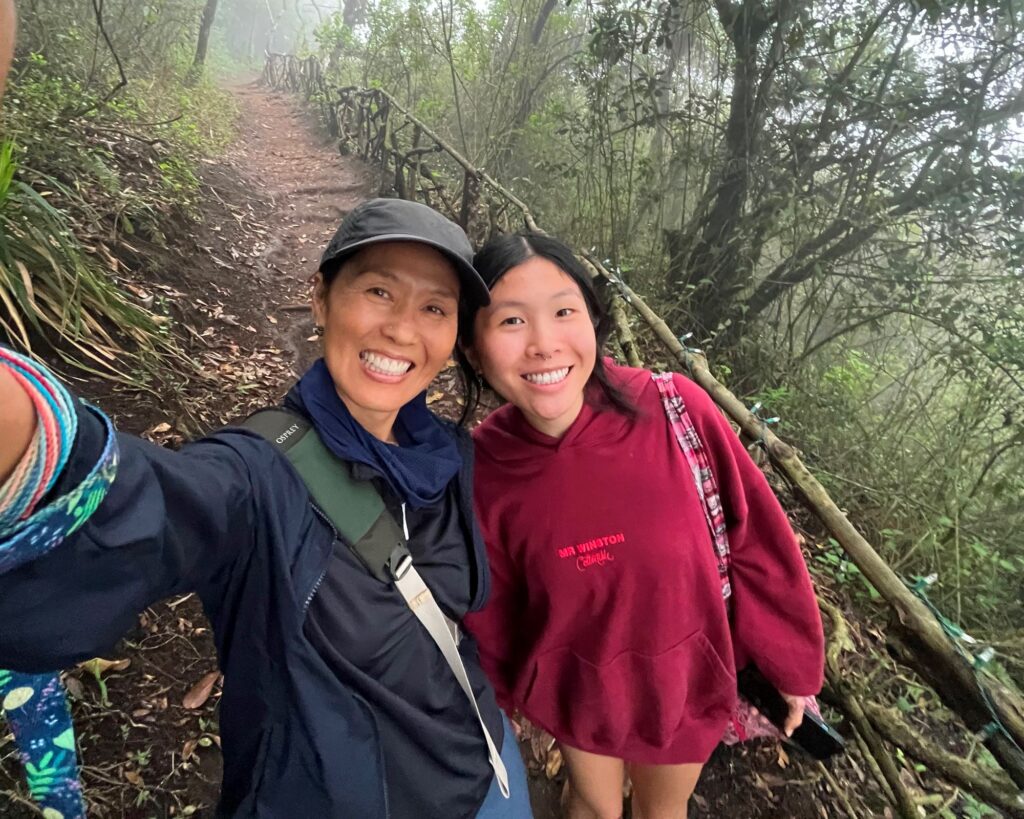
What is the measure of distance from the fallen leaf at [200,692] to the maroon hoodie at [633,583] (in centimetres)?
140

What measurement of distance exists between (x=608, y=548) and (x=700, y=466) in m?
0.38

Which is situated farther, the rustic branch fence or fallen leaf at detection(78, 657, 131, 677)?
fallen leaf at detection(78, 657, 131, 677)

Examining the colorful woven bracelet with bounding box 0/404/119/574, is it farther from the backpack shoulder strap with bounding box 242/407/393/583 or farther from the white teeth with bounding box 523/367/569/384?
the white teeth with bounding box 523/367/569/384

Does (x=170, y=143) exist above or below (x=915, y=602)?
above

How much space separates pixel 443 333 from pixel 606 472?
62 cm

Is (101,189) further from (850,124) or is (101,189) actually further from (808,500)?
(850,124)

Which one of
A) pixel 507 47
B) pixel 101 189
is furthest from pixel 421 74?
pixel 101 189

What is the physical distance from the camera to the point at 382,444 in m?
1.35

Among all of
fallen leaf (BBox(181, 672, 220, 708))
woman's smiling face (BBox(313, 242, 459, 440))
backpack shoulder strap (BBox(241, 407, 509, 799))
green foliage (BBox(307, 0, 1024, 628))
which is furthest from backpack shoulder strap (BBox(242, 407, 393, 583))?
green foliage (BBox(307, 0, 1024, 628))

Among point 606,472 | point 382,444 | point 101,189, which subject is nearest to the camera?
point 382,444

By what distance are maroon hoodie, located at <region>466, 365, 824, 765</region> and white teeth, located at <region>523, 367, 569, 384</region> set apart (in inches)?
6.5

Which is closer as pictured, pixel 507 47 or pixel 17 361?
pixel 17 361

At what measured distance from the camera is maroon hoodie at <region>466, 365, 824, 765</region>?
Result: 1.63 meters

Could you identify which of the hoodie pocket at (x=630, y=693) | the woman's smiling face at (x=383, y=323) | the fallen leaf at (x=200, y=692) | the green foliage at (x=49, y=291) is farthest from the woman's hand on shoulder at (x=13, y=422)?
the green foliage at (x=49, y=291)
